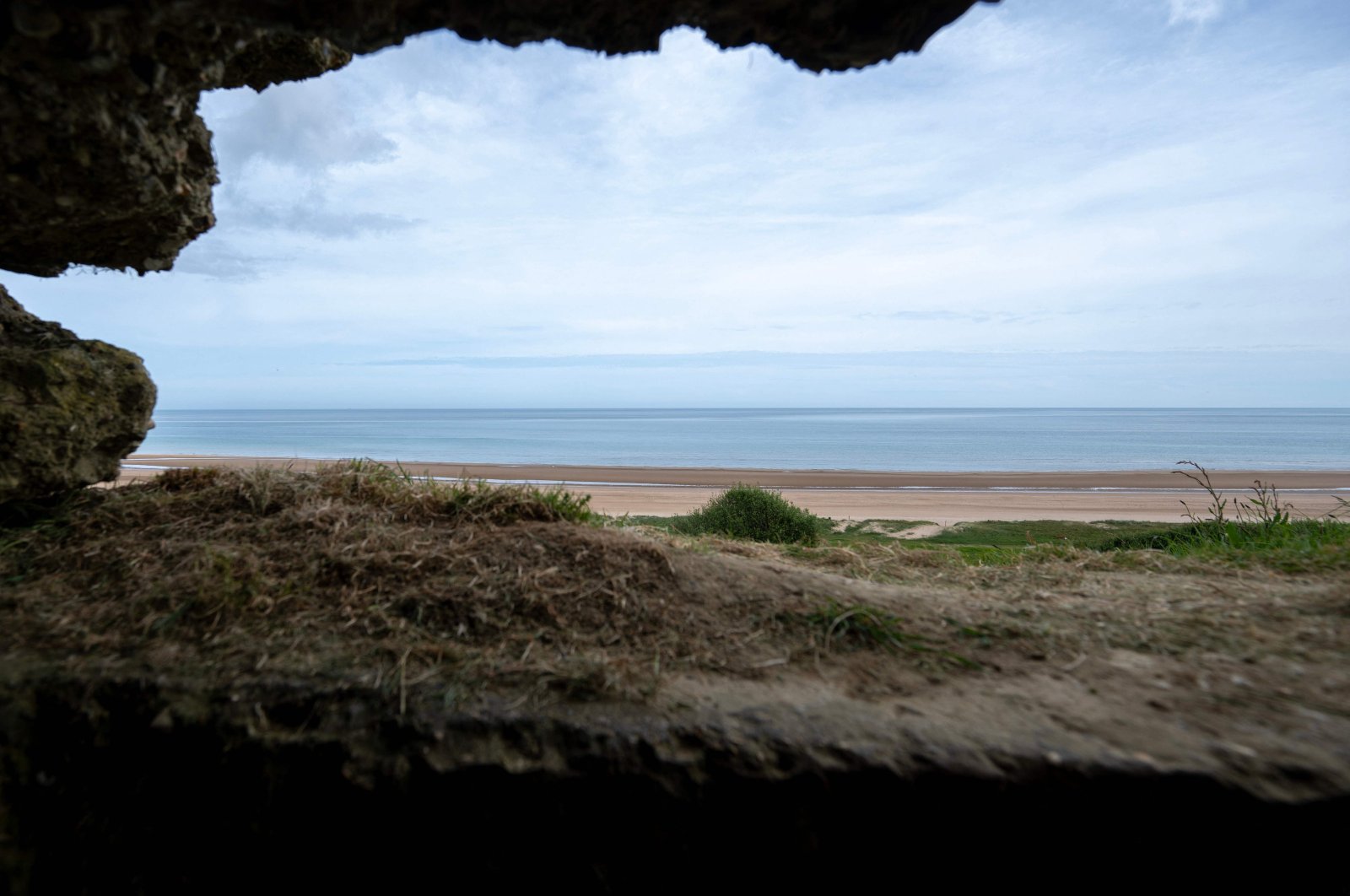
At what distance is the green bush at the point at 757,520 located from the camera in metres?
10.5

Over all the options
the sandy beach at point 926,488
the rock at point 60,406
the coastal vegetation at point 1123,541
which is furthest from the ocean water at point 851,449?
the rock at point 60,406

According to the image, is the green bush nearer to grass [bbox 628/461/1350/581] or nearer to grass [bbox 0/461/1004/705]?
grass [bbox 628/461/1350/581]

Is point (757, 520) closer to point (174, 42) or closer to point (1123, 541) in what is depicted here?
point (1123, 541)

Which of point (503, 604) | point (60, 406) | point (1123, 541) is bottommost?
point (1123, 541)

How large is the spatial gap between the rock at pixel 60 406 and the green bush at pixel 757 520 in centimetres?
688

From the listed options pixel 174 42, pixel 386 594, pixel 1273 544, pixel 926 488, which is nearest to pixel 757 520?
pixel 1273 544

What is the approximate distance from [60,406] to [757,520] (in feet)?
26.6

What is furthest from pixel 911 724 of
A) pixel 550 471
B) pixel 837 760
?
pixel 550 471

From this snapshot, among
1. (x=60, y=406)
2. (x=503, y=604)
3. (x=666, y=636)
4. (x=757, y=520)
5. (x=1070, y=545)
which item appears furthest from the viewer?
(x=757, y=520)

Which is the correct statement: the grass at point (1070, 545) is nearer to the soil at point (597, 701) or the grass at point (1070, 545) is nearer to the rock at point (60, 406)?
the soil at point (597, 701)

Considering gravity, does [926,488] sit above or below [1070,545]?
below

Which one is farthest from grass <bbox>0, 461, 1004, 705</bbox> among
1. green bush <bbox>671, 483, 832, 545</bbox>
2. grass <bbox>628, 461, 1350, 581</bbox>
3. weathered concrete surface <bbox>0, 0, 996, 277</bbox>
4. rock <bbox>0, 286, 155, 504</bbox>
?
green bush <bbox>671, 483, 832, 545</bbox>

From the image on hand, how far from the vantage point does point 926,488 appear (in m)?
29.1

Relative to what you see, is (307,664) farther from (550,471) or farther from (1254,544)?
(550,471)
